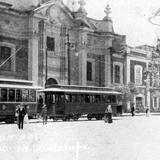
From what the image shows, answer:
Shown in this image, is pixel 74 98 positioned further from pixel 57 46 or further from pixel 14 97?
pixel 57 46

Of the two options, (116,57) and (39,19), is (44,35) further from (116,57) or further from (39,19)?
(116,57)

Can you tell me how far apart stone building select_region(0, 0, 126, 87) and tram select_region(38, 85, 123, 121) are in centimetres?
335

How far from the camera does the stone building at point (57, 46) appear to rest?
33.7m

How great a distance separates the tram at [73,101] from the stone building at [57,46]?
3.35 metres

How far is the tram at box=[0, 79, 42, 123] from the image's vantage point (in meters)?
25.4

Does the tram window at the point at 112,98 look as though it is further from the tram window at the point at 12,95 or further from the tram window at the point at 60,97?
the tram window at the point at 12,95

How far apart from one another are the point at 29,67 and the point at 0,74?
119 inches

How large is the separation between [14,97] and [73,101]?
5467 mm

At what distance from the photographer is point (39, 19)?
35.3 m

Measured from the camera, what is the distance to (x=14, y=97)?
85.8 ft

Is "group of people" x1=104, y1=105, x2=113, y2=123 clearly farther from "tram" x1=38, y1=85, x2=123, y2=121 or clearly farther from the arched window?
the arched window

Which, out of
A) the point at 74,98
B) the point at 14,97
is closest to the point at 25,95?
the point at 14,97

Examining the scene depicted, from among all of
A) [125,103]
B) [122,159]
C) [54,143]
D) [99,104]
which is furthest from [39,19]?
[122,159]

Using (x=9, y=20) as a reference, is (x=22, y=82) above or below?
below
